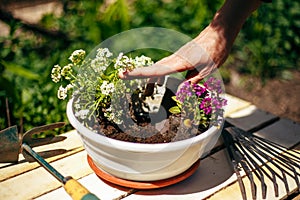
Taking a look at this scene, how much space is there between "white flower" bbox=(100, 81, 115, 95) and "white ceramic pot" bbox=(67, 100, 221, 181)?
113 mm

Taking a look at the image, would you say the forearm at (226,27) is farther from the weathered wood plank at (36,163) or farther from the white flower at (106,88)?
the weathered wood plank at (36,163)

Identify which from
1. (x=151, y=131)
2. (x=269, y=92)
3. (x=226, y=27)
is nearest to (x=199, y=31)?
(x=269, y=92)

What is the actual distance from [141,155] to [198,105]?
9.1 inches

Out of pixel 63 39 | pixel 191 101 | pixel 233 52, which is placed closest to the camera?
pixel 191 101

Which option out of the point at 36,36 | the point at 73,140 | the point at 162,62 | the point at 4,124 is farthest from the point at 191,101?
the point at 36,36

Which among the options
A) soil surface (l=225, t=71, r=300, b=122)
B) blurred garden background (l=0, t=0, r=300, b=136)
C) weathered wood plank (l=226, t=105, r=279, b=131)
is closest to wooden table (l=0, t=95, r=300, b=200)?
weathered wood plank (l=226, t=105, r=279, b=131)

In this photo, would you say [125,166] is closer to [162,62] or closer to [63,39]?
[162,62]

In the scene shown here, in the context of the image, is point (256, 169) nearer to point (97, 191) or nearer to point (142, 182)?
point (142, 182)

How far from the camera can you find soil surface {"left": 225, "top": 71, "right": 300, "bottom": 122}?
9.21 feet

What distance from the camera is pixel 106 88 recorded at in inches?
47.7

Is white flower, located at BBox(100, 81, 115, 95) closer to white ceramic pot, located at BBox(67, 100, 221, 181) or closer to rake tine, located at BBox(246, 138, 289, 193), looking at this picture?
white ceramic pot, located at BBox(67, 100, 221, 181)

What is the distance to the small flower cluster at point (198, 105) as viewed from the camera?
4.06 ft

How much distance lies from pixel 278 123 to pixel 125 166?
0.80m

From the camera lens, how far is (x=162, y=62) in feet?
4.28
